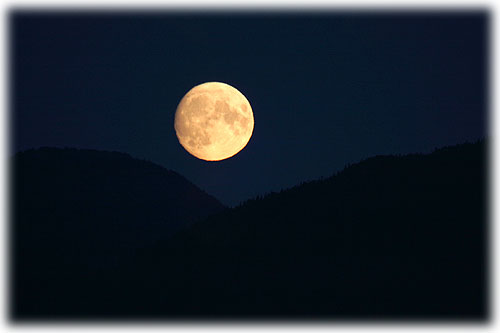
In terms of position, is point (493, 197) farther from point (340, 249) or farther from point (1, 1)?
point (1, 1)

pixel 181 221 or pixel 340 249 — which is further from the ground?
pixel 181 221

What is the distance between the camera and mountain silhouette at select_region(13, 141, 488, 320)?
53.7 ft

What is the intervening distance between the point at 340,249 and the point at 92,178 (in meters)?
71.2

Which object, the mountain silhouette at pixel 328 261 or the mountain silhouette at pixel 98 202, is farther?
the mountain silhouette at pixel 98 202

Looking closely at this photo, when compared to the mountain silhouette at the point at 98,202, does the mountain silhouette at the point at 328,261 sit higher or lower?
lower

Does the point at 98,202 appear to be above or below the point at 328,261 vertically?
above

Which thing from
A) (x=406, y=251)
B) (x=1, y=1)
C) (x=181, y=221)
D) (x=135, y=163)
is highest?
(x=135, y=163)

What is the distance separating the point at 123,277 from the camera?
23.8m

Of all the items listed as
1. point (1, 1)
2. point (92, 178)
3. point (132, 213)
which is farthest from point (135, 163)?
point (1, 1)

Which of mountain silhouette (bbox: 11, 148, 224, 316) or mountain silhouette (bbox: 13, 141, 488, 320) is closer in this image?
mountain silhouette (bbox: 13, 141, 488, 320)

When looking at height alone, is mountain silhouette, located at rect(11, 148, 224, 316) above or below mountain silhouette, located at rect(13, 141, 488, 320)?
above

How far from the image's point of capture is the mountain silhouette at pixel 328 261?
16359mm

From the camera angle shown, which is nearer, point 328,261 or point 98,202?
point 328,261

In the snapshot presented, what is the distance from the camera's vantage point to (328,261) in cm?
2077
